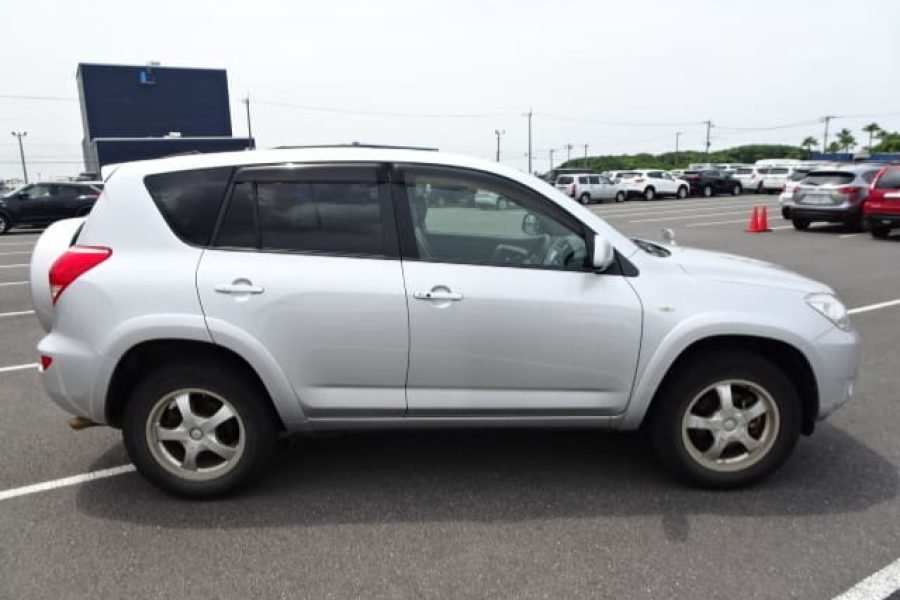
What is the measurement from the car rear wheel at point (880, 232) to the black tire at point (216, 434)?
15443mm

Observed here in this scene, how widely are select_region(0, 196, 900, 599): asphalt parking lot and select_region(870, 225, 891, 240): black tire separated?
12.2 m

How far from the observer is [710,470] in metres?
3.43

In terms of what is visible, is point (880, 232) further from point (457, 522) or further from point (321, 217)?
point (321, 217)

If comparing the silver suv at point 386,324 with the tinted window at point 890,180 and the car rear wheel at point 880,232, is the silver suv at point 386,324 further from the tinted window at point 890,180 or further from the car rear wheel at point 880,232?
the car rear wheel at point 880,232

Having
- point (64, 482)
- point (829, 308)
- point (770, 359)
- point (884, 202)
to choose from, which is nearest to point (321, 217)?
point (64, 482)

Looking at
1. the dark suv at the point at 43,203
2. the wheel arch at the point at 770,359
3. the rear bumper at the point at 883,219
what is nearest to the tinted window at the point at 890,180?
the rear bumper at the point at 883,219

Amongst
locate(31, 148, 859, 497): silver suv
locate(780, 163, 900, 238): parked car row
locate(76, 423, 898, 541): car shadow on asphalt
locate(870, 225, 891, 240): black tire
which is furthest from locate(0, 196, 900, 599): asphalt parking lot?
locate(870, 225, 891, 240): black tire

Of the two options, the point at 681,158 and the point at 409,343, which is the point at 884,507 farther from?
the point at 681,158

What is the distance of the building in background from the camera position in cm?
5084

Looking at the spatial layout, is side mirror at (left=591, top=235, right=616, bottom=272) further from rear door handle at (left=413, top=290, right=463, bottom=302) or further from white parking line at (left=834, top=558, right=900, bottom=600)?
white parking line at (left=834, top=558, right=900, bottom=600)

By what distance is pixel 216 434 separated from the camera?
3336 mm

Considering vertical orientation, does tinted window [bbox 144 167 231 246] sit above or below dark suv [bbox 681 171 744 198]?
above

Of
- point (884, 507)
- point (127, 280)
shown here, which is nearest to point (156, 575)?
point (127, 280)

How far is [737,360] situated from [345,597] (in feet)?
7.14
